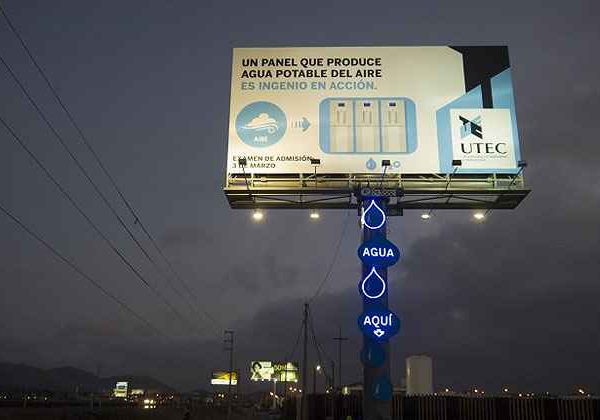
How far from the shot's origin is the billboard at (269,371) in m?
102

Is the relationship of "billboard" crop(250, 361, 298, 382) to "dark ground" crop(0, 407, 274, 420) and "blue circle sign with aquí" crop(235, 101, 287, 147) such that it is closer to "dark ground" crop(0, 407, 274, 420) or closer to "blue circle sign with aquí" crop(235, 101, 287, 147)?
"dark ground" crop(0, 407, 274, 420)

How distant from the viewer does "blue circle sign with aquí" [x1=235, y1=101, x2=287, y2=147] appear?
21578 mm

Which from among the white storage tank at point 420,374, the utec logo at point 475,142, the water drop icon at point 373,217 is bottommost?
the white storage tank at point 420,374

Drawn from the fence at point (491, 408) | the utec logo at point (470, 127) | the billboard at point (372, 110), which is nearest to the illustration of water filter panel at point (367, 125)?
the billboard at point (372, 110)

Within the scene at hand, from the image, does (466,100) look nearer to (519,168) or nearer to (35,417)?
(519,168)

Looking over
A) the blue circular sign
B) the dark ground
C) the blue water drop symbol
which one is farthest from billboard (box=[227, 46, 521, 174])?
the dark ground

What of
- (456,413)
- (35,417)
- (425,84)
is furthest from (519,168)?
(35,417)

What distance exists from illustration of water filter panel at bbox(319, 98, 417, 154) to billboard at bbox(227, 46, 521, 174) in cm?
3

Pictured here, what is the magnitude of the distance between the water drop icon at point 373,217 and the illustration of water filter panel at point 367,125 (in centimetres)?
192

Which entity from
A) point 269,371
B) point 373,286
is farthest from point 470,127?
point 269,371

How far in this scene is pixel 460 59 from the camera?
22.7m

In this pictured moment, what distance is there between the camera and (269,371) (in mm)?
104750

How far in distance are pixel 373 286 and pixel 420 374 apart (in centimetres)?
2641

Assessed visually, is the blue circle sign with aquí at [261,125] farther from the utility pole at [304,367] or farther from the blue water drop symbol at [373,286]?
the utility pole at [304,367]
